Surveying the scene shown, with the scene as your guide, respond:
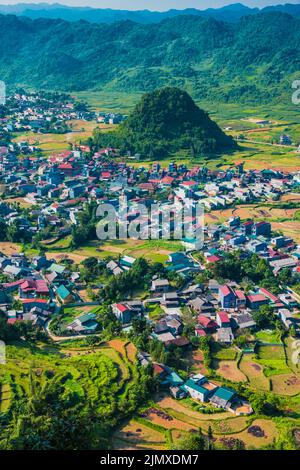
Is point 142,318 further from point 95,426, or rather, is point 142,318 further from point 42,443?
point 42,443

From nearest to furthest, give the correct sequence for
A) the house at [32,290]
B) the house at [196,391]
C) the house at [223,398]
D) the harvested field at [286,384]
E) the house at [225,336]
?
1. the house at [223,398]
2. the house at [196,391]
3. the harvested field at [286,384]
4. the house at [225,336]
5. the house at [32,290]

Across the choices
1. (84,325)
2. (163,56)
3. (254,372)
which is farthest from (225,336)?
(163,56)

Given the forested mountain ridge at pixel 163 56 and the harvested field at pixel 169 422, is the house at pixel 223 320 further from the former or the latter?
the forested mountain ridge at pixel 163 56

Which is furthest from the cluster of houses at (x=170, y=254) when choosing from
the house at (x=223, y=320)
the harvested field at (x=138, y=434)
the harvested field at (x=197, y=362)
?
the harvested field at (x=138, y=434)

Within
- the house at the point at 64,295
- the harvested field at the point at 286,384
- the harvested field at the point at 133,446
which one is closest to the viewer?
the harvested field at the point at 133,446

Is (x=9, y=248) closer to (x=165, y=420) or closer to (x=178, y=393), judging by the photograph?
(x=178, y=393)

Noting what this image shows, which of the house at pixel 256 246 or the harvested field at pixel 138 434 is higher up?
the house at pixel 256 246

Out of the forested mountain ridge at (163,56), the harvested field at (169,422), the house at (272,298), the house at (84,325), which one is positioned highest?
the forested mountain ridge at (163,56)
